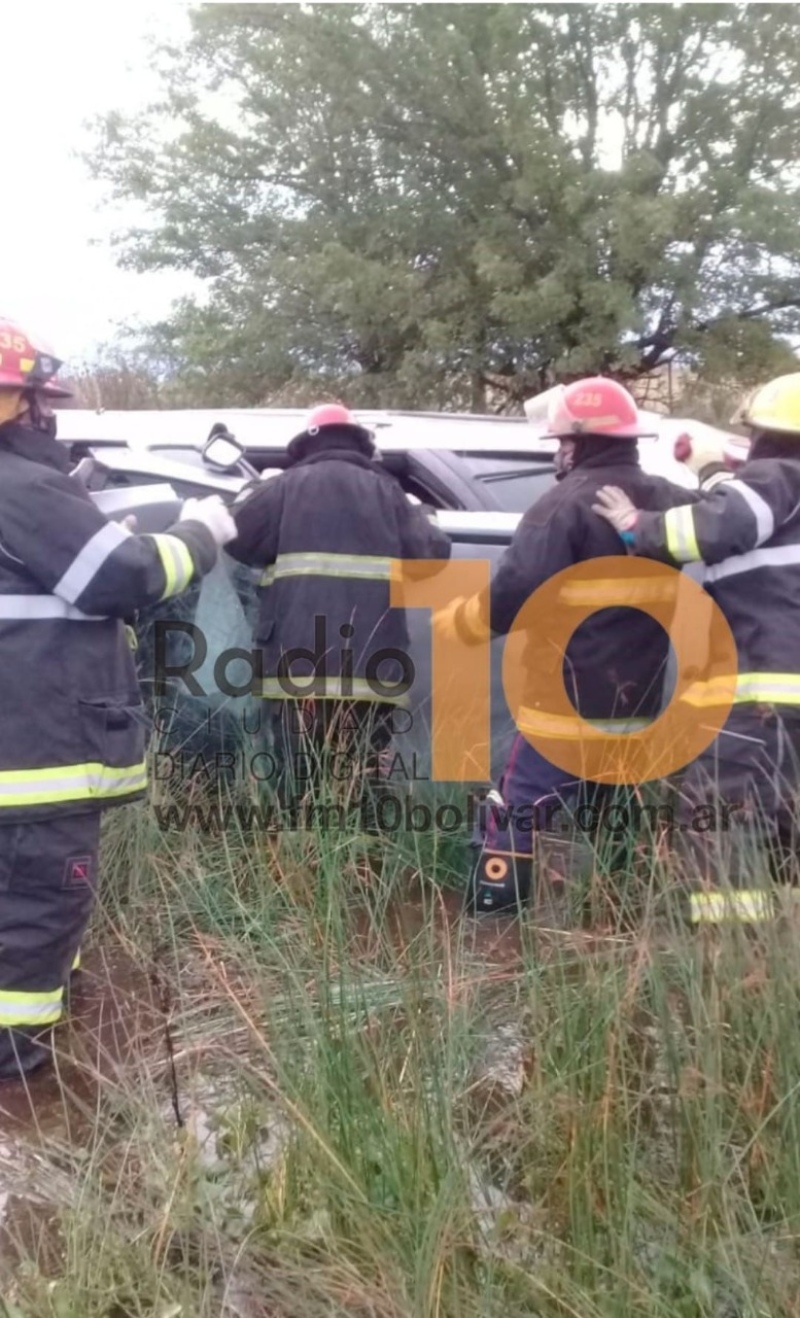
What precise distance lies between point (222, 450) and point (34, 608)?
4.55ft

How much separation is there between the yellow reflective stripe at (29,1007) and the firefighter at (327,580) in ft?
3.08

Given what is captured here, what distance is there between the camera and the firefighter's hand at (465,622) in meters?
3.79

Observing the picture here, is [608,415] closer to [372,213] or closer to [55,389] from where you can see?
[55,389]

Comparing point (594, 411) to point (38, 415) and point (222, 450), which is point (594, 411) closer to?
point (222, 450)

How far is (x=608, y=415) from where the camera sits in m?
3.56

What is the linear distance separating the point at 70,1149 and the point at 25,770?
0.91m

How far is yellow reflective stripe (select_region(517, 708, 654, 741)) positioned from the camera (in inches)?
144

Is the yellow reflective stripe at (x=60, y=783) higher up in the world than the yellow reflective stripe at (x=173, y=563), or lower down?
lower down

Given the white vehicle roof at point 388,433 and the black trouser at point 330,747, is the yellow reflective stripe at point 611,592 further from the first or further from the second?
the white vehicle roof at point 388,433

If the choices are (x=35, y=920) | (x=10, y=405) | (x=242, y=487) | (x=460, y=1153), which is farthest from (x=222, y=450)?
(x=460, y=1153)

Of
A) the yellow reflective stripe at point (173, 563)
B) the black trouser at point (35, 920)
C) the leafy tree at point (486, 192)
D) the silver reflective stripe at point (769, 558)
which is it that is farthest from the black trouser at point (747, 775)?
the leafy tree at point (486, 192)

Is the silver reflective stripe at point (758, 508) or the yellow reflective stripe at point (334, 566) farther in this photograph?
the yellow reflective stripe at point (334, 566)

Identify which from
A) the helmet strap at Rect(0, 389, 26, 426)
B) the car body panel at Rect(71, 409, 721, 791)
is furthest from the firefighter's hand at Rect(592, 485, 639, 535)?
the helmet strap at Rect(0, 389, 26, 426)

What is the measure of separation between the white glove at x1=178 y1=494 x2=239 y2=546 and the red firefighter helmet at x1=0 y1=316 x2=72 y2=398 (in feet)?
1.59
